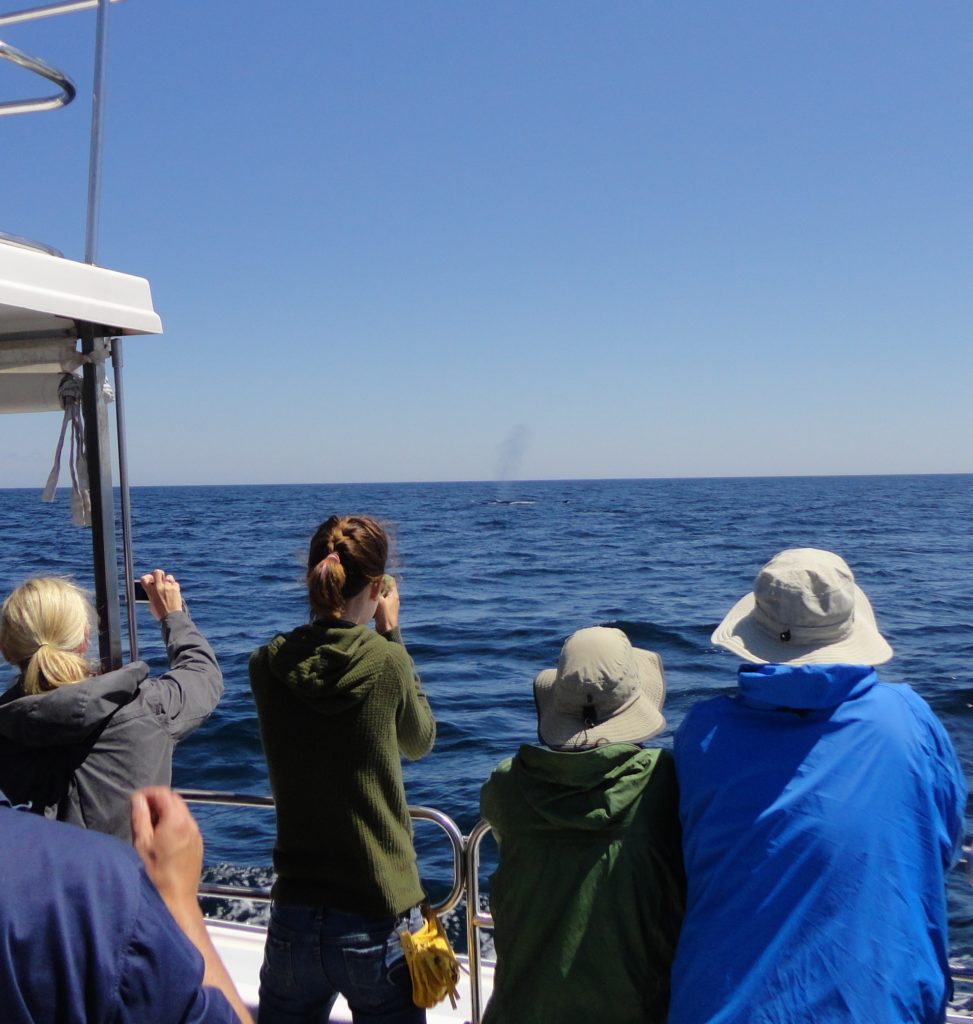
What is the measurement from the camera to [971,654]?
14.3 meters

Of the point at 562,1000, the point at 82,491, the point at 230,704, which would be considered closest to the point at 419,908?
the point at 562,1000

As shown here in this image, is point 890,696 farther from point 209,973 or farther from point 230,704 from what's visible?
point 230,704

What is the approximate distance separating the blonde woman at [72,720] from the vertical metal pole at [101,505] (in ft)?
1.81

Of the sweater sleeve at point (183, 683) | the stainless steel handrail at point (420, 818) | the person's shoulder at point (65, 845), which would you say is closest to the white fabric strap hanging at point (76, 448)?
the sweater sleeve at point (183, 683)

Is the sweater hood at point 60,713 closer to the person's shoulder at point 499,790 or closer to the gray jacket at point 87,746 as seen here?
the gray jacket at point 87,746

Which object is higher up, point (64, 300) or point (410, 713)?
point (64, 300)

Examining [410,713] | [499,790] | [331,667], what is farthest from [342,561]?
[499,790]

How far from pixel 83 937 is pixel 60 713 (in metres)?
0.92

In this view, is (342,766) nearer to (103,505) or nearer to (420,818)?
(420,818)

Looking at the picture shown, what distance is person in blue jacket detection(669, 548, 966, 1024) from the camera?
168 centimetres

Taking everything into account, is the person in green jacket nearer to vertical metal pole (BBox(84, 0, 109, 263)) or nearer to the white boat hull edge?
A: the white boat hull edge

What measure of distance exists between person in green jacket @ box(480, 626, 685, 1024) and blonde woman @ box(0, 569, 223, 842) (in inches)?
30.1

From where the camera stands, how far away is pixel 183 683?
93.0 inches

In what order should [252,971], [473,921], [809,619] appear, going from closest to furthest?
1. [809,619]
2. [473,921]
3. [252,971]
